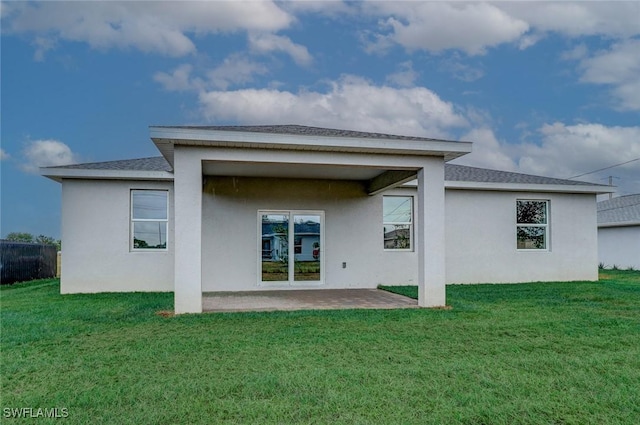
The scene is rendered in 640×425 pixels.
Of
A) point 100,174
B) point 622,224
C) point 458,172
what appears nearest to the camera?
point 100,174

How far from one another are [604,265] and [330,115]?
15582 mm

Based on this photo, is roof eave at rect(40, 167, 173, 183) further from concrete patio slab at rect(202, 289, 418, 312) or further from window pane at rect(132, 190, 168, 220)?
concrete patio slab at rect(202, 289, 418, 312)

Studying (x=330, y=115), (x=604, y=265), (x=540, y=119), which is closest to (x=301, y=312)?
(x=330, y=115)

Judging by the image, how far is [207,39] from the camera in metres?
14.9

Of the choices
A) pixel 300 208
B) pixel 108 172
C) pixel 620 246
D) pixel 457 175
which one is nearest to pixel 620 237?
pixel 620 246

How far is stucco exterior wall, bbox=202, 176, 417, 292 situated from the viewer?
12156 mm

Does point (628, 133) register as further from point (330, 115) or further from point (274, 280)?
point (274, 280)

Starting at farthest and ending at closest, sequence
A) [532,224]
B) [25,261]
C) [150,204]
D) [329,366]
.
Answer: [25,261], [532,224], [150,204], [329,366]

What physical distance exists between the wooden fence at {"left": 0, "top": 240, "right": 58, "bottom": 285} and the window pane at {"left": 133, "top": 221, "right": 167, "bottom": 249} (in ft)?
20.5

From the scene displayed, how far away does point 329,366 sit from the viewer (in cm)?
484

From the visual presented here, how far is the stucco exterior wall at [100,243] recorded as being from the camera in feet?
38.1

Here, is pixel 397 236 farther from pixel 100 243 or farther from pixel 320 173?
pixel 100 243

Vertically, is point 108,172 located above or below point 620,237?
above

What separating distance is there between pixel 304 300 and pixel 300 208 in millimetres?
3320
